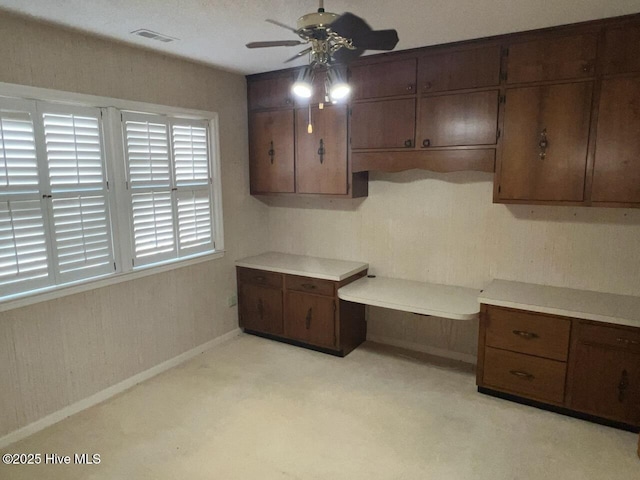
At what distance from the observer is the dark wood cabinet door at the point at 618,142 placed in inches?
99.7

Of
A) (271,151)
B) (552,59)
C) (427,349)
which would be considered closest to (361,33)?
(552,59)

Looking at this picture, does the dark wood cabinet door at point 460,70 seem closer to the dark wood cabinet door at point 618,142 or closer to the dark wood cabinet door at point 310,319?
the dark wood cabinet door at point 618,142

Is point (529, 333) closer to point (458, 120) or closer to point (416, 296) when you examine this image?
point (416, 296)

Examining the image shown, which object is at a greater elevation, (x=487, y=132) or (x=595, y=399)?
(x=487, y=132)

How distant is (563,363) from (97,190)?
11.0 ft

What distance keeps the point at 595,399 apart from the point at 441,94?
2292mm

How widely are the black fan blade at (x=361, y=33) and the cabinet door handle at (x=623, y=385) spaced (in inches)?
93.6

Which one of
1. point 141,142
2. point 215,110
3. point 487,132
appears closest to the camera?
point 487,132

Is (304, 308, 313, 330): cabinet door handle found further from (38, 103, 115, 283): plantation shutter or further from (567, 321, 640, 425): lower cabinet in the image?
(567, 321, 640, 425): lower cabinet

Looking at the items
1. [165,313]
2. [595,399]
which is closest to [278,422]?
[165,313]

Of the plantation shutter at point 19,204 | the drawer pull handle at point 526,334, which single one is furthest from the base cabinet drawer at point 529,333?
the plantation shutter at point 19,204

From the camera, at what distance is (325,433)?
2613 millimetres

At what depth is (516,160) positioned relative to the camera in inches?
114

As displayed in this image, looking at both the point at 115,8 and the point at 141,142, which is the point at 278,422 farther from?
the point at 115,8
